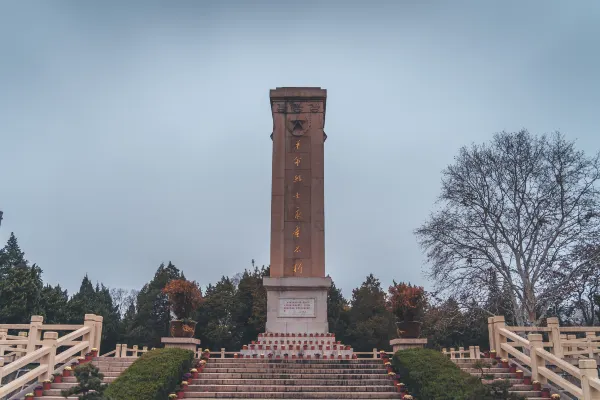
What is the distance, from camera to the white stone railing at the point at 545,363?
866cm

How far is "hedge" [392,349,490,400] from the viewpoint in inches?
346

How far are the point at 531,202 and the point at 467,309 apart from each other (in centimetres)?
474

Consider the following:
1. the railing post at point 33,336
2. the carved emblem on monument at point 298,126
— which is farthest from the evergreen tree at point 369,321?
the railing post at point 33,336

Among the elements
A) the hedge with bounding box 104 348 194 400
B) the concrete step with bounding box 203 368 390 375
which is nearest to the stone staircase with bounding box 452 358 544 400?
the concrete step with bounding box 203 368 390 375

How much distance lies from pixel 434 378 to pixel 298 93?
12.8 metres

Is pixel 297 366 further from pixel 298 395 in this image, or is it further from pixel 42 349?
pixel 42 349

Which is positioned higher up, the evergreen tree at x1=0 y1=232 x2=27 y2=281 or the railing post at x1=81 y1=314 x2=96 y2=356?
the evergreen tree at x1=0 y1=232 x2=27 y2=281

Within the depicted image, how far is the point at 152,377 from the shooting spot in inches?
402

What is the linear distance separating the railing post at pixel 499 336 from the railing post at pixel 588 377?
12.0 ft

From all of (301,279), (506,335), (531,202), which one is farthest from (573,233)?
(301,279)

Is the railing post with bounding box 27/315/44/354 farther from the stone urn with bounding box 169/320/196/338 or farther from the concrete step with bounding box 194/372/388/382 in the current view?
the concrete step with bounding box 194/372/388/382

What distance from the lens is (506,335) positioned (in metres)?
12.3

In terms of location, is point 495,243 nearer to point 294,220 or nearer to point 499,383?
point 294,220

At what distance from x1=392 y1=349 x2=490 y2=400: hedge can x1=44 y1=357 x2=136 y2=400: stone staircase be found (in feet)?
20.6
